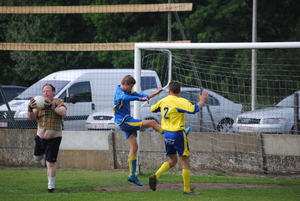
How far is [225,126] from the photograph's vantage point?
12320mm

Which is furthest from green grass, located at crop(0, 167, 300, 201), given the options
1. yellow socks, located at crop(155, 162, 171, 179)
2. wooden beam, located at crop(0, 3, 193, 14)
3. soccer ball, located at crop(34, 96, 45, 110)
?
wooden beam, located at crop(0, 3, 193, 14)

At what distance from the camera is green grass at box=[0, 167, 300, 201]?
784 cm

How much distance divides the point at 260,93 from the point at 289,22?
17087mm

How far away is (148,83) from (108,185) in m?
5.88

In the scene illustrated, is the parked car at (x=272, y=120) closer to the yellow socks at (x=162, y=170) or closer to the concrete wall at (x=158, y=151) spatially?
the concrete wall at (x=158, y=151)

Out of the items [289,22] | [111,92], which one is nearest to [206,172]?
[111,92]

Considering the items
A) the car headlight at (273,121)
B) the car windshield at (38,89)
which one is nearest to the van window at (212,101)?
the car headlight at (273,121)

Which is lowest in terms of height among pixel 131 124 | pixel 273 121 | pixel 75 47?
pixel 273 121

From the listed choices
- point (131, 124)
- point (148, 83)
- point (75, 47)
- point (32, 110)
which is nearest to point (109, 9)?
point (75, 47)

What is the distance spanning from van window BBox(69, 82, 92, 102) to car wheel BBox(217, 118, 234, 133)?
4442 mm

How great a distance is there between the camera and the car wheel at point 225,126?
12367 millimetres

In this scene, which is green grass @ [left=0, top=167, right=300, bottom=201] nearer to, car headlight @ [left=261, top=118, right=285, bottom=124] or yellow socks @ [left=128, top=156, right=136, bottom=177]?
yellow socks @ [left=128, top=156, right=136, bottom=177]

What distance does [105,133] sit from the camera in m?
12.1

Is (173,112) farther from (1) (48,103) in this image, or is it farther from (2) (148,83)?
(2) (148,83)
